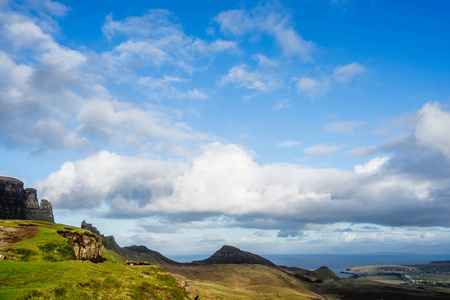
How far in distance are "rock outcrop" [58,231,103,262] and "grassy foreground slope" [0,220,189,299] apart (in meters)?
1.77

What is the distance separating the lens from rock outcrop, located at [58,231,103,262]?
56.4 m

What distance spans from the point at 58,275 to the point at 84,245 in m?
25.4

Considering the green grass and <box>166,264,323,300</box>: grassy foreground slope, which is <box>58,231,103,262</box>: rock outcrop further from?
<box>166,264,323,300</box>: grassy foreground slope

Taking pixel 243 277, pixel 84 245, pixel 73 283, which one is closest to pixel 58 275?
pixel 73 283

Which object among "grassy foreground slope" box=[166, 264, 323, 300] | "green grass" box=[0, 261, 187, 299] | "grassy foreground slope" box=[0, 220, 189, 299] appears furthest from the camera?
"grassy foreground slope" box=[166, 264, 323, 300]

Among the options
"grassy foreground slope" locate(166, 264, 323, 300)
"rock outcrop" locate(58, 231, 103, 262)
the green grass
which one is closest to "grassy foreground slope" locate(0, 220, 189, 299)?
the green grass

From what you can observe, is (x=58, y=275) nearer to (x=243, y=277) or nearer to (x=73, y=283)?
(x=73, y=283)

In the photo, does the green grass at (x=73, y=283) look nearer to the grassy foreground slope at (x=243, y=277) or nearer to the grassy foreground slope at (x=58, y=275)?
the grassy foreground slope at (x=58, y=275)

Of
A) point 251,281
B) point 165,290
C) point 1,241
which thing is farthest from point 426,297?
point 1,241

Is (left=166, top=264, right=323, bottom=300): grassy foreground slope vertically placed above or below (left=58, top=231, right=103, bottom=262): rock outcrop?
below

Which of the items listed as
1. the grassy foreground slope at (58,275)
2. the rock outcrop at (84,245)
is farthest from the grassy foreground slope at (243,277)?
the grassy foreground slope at (58,275)

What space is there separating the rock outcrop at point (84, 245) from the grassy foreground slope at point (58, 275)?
1.77 meters

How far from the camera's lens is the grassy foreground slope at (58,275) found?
99.8 feet

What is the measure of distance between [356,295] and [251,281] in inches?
2141
